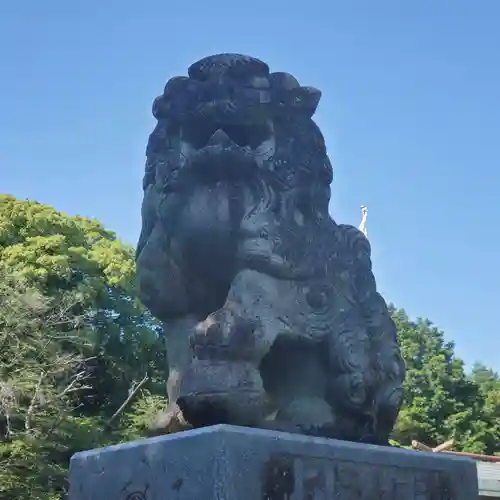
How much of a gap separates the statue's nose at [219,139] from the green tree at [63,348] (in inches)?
463

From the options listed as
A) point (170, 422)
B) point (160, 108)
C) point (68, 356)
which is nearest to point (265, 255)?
point (170, 422)

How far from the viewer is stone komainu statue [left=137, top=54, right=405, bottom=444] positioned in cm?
373

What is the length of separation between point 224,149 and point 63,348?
49.8 feet

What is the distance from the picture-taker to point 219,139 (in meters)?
3.87

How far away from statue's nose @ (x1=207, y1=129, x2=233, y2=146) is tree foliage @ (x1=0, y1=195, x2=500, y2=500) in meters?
11.8

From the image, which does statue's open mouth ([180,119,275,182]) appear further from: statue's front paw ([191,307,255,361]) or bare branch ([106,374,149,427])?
bare branch ([106,374,149,427])

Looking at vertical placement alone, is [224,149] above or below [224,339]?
above

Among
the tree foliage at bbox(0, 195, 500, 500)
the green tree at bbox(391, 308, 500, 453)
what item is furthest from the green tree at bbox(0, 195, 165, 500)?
the green tree at bbox(391, 308, 500, 453)

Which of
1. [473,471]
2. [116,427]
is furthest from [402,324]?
[473,471]

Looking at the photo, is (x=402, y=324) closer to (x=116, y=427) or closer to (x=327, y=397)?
(x=116, y=427)

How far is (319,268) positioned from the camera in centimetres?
391

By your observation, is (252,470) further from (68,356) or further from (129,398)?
(129,398)

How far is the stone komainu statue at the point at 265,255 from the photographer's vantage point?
12.2ft

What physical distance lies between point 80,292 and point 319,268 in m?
16.1
